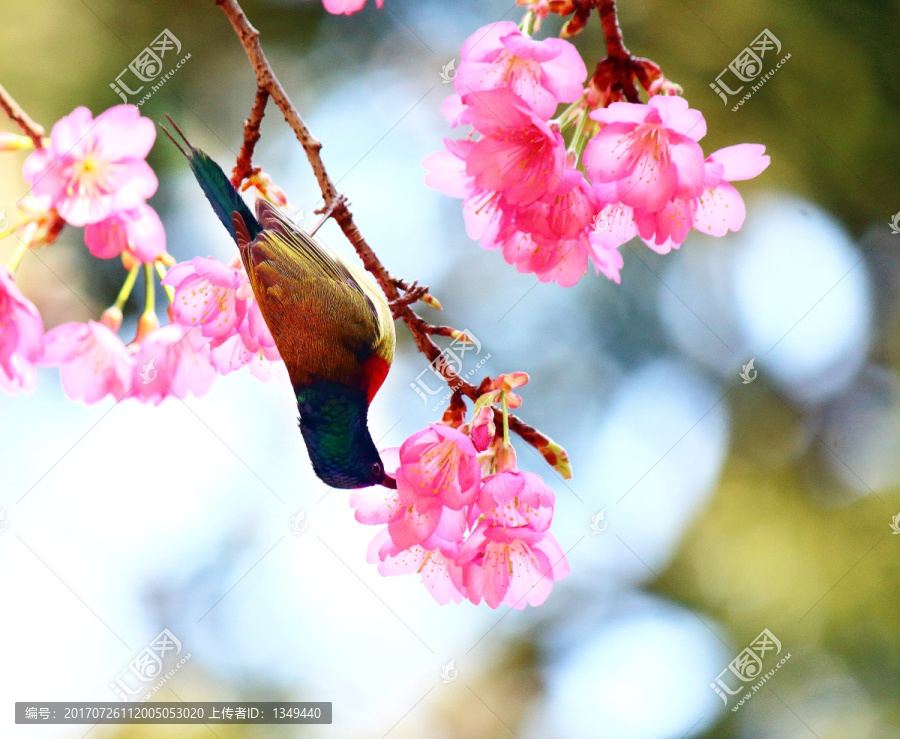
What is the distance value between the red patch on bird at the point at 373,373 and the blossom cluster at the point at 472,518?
32 cm

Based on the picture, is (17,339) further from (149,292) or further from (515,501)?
(515,501)

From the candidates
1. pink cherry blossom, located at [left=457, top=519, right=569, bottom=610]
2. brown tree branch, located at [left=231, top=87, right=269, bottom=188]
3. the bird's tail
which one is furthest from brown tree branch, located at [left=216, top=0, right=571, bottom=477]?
the bird's tail

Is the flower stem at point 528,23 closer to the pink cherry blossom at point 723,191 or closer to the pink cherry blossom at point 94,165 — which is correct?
the pink cherry blossom at point 723,191

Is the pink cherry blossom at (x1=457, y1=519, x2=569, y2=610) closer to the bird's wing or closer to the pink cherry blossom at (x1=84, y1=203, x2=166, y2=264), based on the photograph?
the bird's wing

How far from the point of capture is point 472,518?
97 centimetres

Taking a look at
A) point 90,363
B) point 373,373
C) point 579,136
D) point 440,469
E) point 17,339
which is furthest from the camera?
point 373,373

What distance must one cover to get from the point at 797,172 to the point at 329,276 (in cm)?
220

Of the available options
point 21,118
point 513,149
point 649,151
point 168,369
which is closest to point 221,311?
point 168,369

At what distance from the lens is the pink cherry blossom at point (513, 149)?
3.01 ft

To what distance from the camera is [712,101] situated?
2.68 m

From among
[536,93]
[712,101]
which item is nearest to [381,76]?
[712,101]

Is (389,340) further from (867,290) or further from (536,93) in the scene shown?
Result: (867,290)

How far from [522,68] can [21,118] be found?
734 millimetres

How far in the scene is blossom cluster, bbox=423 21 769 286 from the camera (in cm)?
91
